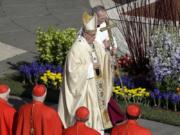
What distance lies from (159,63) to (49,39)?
2.38 meters

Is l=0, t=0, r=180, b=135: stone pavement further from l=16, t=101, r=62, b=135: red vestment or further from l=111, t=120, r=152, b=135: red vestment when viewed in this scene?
l=111, t=120, r=152, b=135: red vestment

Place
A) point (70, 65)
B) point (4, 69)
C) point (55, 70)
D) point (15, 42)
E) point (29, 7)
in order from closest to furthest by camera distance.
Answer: point (70, 65) < point (55, 70) < point (4, 69) < point (15, 42) < point (29, 7)

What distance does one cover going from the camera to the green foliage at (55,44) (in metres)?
12.6

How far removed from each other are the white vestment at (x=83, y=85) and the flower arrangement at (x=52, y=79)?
2.46 meters

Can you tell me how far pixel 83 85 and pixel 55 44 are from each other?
141 inches

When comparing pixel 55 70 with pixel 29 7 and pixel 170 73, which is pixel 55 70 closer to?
pixel 170 73

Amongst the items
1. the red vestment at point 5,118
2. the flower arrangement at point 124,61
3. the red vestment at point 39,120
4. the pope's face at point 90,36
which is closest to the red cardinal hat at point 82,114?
the red vestment at point 39,120

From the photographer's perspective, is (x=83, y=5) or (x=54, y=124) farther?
(x=83, y=5)

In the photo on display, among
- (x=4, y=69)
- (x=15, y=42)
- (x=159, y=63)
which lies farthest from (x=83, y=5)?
(x=159, y=63)

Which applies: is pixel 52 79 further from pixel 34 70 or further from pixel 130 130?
pixel 130 130

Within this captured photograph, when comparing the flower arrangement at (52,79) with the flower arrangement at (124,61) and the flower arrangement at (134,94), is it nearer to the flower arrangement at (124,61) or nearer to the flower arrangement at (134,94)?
the flower arrangement at (134,94)

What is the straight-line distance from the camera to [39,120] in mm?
8031

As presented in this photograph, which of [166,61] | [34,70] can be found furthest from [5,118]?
[34,70]

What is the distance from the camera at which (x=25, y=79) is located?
12664 millimetres
